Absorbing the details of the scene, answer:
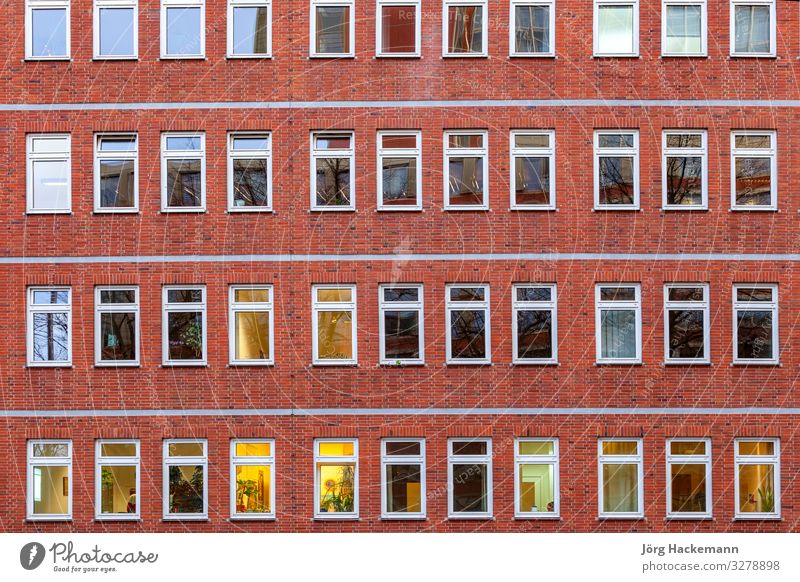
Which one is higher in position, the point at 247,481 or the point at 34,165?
the point at 34,165

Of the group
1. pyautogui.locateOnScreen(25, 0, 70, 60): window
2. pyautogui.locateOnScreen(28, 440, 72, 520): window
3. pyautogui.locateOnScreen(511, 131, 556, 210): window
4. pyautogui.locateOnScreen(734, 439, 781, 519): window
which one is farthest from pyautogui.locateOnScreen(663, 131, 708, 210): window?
pyautogui.locateOnScreen(28, 440, 72, 520): window

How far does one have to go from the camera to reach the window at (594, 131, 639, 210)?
76.1 feet

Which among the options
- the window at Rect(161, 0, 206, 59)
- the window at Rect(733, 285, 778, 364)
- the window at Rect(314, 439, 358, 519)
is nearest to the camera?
the window at Rect(314, 439, 358, 519)

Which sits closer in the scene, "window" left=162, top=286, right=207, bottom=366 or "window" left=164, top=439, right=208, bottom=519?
"window" left=164, top=439, right=208, bottom=519

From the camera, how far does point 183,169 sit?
76.7 feet

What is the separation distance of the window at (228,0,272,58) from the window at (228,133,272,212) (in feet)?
5.81

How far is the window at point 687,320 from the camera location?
2309 cm

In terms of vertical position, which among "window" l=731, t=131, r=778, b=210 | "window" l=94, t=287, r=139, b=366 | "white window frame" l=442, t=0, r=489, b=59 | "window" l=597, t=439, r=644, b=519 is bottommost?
"window" l=597, t=439, r=644, b=519

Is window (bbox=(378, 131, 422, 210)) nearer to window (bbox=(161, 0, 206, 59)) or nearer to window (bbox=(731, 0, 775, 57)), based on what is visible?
window (bbox=(161, 0, 206, 59))

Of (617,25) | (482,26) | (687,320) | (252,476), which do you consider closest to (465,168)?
(482,26)

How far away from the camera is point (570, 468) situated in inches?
901
